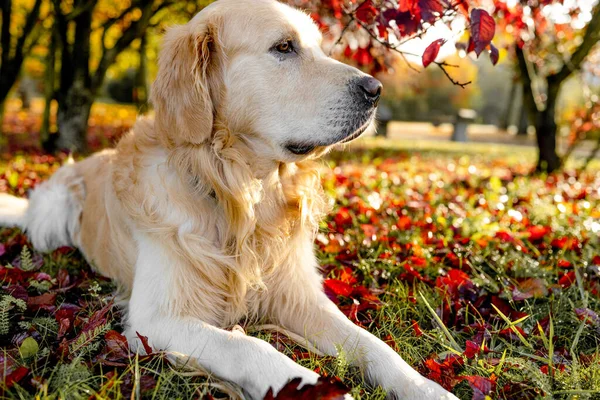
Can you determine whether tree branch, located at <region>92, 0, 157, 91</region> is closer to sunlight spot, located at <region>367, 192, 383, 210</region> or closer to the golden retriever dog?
sunlight spot, located at <region>367, 192, 383, 210</region>

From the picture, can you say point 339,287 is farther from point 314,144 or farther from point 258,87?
A: point 258,87

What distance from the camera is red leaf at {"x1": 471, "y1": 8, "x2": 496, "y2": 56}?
8.16ft

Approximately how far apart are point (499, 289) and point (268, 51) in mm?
1811

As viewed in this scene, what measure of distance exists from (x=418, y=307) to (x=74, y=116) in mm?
6588

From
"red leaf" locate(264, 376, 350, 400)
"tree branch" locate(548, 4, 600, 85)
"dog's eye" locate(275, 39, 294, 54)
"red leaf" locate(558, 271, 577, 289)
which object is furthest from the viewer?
"tree branch" locate(548, 4, 600, 85)

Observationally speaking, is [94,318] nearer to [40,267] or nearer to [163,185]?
[163,185]

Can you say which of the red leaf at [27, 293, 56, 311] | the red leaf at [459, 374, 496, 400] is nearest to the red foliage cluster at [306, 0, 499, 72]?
the red leaf at [459, 374, 496, 400]

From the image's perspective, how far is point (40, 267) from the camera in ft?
10.5

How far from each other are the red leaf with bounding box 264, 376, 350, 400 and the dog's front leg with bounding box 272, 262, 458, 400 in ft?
1.25

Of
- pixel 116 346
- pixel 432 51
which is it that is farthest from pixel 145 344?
pixel 432 51

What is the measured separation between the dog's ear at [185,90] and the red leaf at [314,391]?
1285 millimetres

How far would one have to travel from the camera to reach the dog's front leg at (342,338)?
6.61 feet

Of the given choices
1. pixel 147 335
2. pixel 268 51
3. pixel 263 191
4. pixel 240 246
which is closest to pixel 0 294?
pixel 147 335

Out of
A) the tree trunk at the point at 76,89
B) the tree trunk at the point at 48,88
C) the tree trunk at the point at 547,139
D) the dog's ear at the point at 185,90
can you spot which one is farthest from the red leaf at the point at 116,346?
the tree trunk at the point at 547,139
